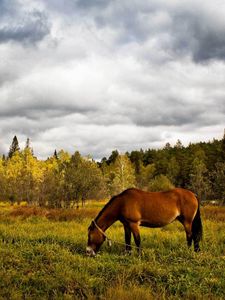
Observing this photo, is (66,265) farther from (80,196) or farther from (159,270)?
(80,196)

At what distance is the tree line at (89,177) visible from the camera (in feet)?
154

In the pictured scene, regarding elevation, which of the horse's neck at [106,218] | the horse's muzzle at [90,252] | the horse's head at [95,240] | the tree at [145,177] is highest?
the tree at [145,177]

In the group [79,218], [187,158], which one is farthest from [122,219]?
[187,158]

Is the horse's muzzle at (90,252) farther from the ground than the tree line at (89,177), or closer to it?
closer to it

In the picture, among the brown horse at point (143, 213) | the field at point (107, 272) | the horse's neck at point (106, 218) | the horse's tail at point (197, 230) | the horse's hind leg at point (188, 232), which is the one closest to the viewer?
the field at point (107, 272)

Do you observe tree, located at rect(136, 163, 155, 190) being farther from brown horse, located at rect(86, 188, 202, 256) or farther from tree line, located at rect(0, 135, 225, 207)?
brown horse, located at rect(86, 188, 202, 256)

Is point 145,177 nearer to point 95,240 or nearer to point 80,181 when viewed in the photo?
point 80,181

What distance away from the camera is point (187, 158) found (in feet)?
304

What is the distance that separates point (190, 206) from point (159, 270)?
3405mm

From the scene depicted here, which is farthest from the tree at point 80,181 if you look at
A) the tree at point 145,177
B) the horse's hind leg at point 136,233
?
the tree at point 145,177

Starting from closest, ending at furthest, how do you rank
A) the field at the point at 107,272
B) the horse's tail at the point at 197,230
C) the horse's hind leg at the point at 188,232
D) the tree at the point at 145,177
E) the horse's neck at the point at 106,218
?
the field at the point at 107,272 < the horse's neck at the point at 106,218 < the horse's hind leg at the point at 188,232 < the horse's tail at the point at 197,230 < the tree at the point at 145,177

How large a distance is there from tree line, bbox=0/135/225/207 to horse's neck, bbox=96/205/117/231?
3471 cm

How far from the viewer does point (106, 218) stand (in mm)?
10891

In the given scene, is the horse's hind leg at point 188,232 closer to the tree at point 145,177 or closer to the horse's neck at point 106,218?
the horse's neck at point 106,218
